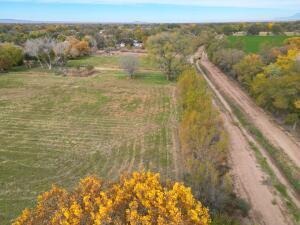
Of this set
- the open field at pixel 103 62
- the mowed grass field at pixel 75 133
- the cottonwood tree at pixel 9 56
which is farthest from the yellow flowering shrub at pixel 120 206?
the open field at pixel 103 62

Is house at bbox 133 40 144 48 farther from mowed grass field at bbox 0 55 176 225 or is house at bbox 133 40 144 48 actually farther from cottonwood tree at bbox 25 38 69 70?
mowed grass field at bbox 0 55 176 225

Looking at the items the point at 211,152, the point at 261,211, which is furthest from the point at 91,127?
the point at 261,211

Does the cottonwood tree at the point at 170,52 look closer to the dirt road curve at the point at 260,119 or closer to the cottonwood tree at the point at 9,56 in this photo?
the dirt road curve at the point at 260,119

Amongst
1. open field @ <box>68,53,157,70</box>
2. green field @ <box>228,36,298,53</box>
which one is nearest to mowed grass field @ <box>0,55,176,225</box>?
open field @ <box>68,53,157,70</box>

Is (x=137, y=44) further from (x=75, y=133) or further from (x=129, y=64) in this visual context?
(x=75, y=133)

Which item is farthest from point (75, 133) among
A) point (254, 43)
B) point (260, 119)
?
point (254, 43)
